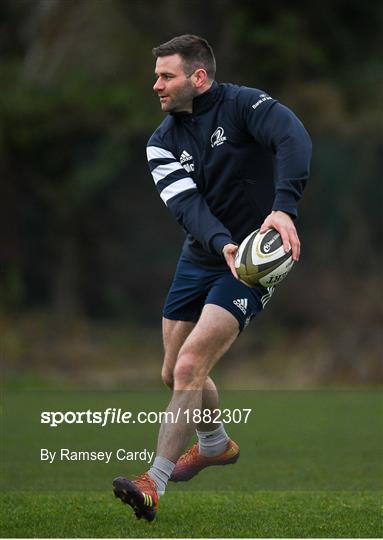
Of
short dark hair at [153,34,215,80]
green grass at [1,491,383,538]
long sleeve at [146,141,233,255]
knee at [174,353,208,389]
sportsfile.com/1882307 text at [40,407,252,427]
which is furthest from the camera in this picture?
sportsfile.com/1882307 text at [40,407,252,427]

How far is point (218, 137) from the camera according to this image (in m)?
6.11

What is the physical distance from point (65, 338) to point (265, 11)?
23.5 ft

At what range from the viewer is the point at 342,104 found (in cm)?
1898

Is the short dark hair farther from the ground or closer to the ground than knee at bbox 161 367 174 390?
farther from the ground

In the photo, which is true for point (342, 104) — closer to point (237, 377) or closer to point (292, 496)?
point (237, 377)

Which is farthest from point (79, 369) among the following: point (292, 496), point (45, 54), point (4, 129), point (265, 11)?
point (292, 496)

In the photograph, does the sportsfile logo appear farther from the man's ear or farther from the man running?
the man's ear

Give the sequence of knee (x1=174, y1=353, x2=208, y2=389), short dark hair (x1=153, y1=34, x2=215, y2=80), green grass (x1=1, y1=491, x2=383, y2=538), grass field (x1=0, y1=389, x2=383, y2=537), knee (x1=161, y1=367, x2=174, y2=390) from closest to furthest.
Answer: green grass (x1=1, y1=491, x2=383, y2=538) → grass field (x1=0, y1=389, x2=383, y2=537) → knee (x1=174, y1=353, x2=208, y2=389) → short dark hair (x1=153, y1=34, x2=215, y2=80) → knee (x1=161, y1=367, x2=174, y2=390)

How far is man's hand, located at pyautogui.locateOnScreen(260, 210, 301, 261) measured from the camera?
18.2 ft

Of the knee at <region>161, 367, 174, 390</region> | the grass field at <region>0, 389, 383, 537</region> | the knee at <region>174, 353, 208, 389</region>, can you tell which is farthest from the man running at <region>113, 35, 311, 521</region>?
the grass field at <region>0, 389, 383, 537</region>

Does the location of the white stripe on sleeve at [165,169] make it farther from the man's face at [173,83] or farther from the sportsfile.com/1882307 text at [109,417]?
the sportsfile.com/1882307 text at [109,417]

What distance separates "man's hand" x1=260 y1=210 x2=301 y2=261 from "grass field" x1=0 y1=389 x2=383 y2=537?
1.50m

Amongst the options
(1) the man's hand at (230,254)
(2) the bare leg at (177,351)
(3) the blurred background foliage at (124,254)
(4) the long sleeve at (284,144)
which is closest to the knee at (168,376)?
(2) the bare leg at (177,351)

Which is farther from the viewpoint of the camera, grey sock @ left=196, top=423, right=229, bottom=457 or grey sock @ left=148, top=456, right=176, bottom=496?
grey sock @ left=196, top=423, right=229, bottom=457
